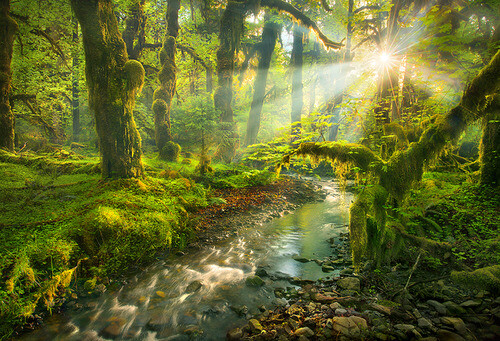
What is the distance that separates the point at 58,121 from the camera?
16.4 metres

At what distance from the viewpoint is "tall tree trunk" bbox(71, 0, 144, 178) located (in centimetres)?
630

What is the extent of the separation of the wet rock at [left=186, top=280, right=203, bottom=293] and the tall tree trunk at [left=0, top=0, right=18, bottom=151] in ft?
34.1

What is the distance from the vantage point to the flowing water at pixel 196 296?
3.24 m

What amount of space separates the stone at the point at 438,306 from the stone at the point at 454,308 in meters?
0.06

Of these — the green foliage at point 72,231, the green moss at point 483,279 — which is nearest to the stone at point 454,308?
the green moss at point 483,279

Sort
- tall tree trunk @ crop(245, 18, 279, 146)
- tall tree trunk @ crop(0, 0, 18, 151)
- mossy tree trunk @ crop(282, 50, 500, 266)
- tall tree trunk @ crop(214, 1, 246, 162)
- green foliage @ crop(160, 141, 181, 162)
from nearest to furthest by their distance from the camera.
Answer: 1. mossy tree trunk @ crop(282, 50, 500, 266)
2. tall tree trunk @ crop(0, 0, 18, 151)
3. green foliage @ crop(160, 141, 181, 162)
4. tall tree trunk @ crop(214, 1, 246, 162)
5. tall tree trunk @ crop(245, 18, 279, 146)

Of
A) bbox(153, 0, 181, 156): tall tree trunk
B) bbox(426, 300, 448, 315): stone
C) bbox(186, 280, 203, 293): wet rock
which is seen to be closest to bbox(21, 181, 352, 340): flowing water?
bbox(186, 280, 203, 293): wet rock

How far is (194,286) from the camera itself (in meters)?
4.29

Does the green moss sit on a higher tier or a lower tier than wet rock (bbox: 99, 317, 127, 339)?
higher

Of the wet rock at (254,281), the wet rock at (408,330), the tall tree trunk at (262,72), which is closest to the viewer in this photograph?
the wet rock at (408,330)

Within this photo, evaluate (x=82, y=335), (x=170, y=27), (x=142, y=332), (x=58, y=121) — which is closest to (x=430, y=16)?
A: (x=142, y=332)

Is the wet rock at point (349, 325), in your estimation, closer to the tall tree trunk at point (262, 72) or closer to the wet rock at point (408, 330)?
the wet rock at point (408, 330)

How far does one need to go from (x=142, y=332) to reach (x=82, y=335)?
2.70ft

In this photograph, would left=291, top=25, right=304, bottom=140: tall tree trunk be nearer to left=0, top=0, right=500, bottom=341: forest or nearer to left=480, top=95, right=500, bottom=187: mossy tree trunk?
left=0, top=0, right=500, bottom=341: forest
